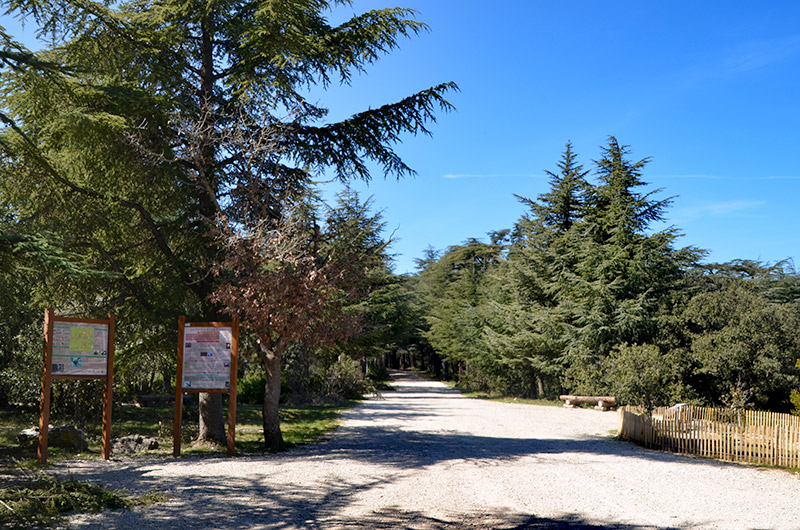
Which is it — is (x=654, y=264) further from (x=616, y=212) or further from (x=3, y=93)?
(x=3, y=93)

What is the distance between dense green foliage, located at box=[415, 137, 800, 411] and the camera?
66.6 ft

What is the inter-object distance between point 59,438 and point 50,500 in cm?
519

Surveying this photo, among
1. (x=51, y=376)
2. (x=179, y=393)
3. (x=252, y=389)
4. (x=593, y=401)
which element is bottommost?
(x=593, y=401)

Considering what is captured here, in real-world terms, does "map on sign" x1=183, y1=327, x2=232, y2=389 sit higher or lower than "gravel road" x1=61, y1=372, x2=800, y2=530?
higher

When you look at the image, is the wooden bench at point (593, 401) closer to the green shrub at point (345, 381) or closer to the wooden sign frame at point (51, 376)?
the green shrub at point (345, 381)

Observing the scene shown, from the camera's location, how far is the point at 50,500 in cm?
669

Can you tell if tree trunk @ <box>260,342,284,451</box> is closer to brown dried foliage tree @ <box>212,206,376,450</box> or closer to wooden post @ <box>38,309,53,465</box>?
brown dried foliage tree @ <box>212,206,376,450</box>

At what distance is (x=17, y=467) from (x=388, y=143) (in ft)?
29.8

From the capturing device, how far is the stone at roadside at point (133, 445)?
11.5 metres

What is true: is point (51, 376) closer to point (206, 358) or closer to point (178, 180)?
point (206, 358)

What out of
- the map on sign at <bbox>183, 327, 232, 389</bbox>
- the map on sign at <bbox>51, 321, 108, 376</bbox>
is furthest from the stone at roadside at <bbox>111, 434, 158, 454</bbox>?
the map on sign at <bbox>51, 321, 108, 376</bbox>

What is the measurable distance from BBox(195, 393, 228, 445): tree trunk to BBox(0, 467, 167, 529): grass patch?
4.71 metres

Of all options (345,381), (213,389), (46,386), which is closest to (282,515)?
(213,389)

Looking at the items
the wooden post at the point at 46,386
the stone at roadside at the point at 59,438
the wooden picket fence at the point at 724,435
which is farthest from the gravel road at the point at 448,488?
the stone at roadside at the point at 59,438
